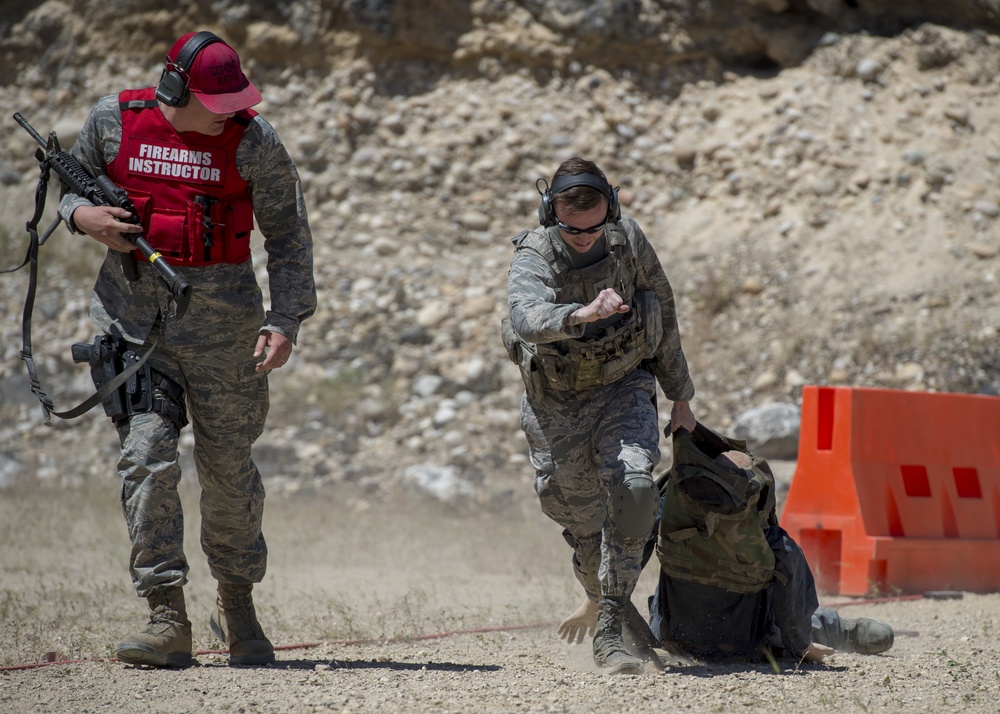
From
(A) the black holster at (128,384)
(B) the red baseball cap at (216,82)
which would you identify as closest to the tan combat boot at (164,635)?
(A) the black holster at (128,384)

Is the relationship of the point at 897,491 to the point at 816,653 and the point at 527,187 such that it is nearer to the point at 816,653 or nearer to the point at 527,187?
the point at 816,653

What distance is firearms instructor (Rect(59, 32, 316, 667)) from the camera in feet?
11.9

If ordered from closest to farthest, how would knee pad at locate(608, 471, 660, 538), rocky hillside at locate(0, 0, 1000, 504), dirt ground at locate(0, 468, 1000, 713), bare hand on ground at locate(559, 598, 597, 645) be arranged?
1. dirt ground at locate(0, 468, 1000, 713)
2. knee pad at locate(608, 471, 660, 538)
3. bare hand on ground at locate(559, 598, 597, 645)
4. rocky hillside at locate(0, 0, 1000, 504)

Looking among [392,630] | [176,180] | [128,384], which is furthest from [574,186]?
[392,630]

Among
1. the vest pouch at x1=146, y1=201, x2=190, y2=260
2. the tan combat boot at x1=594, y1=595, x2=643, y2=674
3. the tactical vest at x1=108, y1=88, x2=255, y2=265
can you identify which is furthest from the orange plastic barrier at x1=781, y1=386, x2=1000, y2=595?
the vest pouch at x1=146, y1=201, x2=190, y2=260

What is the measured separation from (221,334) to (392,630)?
1.73m

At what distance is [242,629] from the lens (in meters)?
3.91

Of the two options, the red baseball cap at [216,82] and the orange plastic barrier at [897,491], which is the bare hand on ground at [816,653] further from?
the red baseball cap at [216,82]

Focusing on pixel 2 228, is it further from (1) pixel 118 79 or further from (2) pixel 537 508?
(2) pixel 537 508

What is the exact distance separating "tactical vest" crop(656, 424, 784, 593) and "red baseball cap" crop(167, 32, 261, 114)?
202 cm

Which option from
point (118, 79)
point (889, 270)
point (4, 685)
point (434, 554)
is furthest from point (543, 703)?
point (118, 79)

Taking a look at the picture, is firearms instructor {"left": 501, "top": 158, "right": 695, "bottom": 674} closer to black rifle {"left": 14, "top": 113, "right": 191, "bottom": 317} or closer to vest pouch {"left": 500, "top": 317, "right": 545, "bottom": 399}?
vest pouch {"left": 500, "top": 317, "right": 545, "bottom": 399}

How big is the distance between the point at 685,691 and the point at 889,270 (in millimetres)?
Result: 6509

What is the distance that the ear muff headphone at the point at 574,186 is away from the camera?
3662mm
